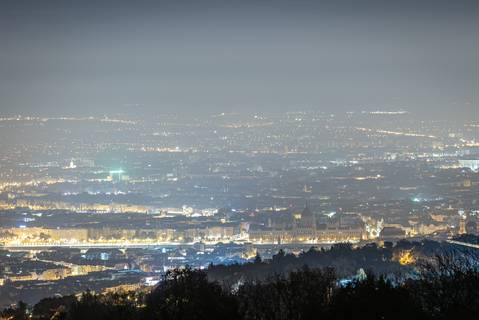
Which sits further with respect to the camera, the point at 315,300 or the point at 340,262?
the point at 340,262

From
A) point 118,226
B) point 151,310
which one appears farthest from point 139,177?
point 151,310

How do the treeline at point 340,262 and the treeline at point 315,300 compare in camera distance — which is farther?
the treeline at point 340,262

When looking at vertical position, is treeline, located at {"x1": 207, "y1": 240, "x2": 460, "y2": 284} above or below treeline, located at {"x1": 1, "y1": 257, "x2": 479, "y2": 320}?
above

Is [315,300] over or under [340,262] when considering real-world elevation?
under

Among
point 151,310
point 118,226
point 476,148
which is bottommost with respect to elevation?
point 151,310

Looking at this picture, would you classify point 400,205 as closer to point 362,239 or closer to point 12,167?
point 362,239

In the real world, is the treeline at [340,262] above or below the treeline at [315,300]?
above

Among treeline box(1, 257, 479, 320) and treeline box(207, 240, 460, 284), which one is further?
treeline box(207, 240, 460, 284)

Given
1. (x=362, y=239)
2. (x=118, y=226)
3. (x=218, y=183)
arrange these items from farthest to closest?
(x=218, y=183) → (x=118, y=226) → (x=362, y=239)
